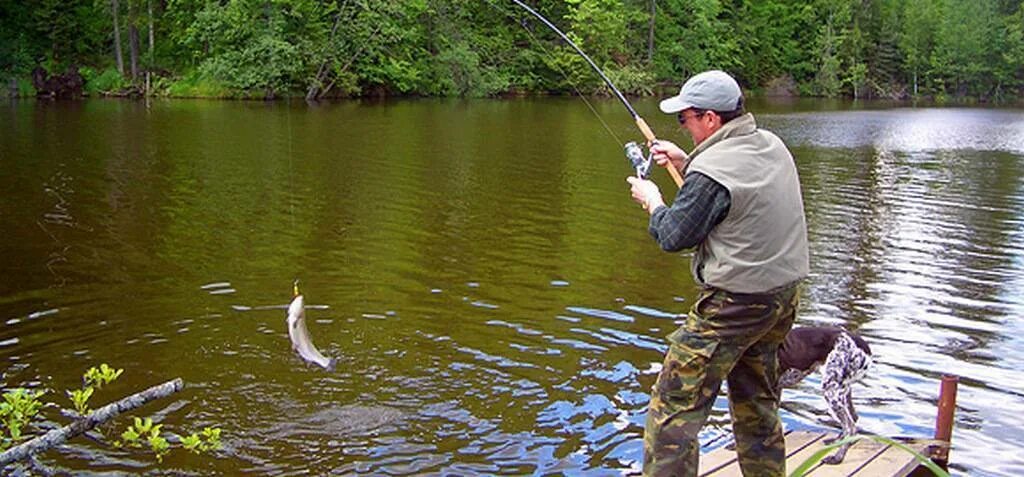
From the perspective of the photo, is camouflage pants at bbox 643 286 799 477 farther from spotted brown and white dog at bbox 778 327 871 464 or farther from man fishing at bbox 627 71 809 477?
spotted brown and white dog at bbox 778 327 871 464

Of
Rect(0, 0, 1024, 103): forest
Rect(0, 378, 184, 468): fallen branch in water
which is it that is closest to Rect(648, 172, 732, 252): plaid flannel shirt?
Rect(0, 378, 184, 468): fallen branch in water

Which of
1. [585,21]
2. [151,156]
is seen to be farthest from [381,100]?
[151,156]

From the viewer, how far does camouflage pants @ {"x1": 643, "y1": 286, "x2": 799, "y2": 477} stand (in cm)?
446

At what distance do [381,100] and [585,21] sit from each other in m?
17.0

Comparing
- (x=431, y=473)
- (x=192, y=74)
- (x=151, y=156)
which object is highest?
(x=192, y=74)

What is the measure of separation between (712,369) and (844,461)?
2.21 metres

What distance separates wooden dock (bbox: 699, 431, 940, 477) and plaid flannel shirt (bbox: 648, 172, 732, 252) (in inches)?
78.7

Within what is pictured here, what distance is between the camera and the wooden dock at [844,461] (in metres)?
5.95

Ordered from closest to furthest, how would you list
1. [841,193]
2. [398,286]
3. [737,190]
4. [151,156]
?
1. [737,190]
2. [398,286]
3. [841,193]
4. [151,156]

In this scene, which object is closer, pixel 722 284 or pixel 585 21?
pixel 722 284

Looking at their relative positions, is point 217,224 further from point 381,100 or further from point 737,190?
point 381,100

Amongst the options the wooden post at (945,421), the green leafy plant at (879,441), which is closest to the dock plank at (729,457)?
the wooden post at (945,421)

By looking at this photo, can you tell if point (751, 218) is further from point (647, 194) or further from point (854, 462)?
point (854, 462)

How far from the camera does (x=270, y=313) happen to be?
10242 millimetres
